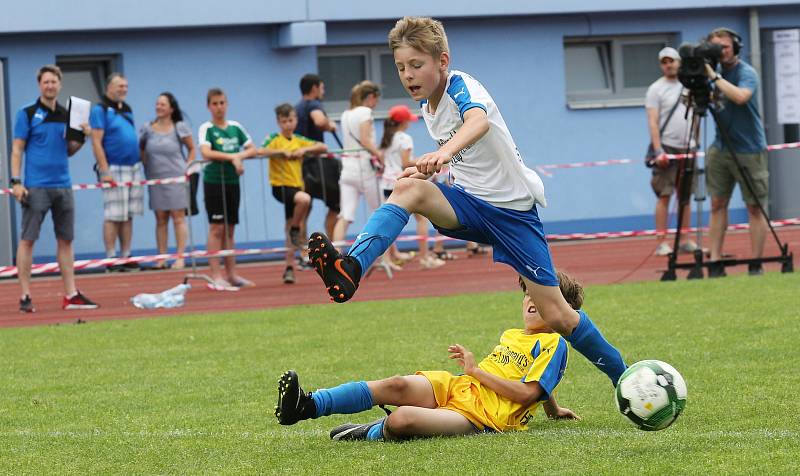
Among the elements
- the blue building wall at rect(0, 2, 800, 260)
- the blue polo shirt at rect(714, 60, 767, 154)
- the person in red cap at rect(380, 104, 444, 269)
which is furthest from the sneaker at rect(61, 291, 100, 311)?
the blue polo shirt at rect(714, 60, 767, 154)

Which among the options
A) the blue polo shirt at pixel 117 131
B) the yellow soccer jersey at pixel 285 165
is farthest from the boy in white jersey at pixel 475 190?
the blue polo shirt at pixel 117 131

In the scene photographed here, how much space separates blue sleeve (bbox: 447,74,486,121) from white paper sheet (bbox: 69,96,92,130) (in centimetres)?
732

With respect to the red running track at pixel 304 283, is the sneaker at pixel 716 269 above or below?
above

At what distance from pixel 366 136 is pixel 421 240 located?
61.7 inches

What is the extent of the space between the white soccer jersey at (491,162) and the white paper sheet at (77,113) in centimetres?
728

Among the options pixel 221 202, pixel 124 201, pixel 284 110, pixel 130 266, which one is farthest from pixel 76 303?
pixel 130 266

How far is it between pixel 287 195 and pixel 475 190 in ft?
31.3

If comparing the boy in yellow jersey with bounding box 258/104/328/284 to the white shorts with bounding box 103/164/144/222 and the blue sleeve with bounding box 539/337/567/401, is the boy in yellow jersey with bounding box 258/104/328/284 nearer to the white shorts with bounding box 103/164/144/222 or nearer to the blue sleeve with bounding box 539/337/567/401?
the white shorts with bounding box 103/164/144/222

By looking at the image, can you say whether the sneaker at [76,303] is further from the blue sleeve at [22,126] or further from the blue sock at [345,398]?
the blue sock at [345,398]

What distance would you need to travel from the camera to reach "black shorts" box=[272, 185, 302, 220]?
1623cm

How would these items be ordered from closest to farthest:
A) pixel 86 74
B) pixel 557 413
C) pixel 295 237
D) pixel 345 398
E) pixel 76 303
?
pixel 345 398, pixel 557 413, pixel 76 303, pixel 295 237, pixel 86 74

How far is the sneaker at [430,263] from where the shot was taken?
17.6 meters

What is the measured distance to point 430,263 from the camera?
58.2ft

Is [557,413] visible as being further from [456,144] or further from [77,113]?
[77,113]
